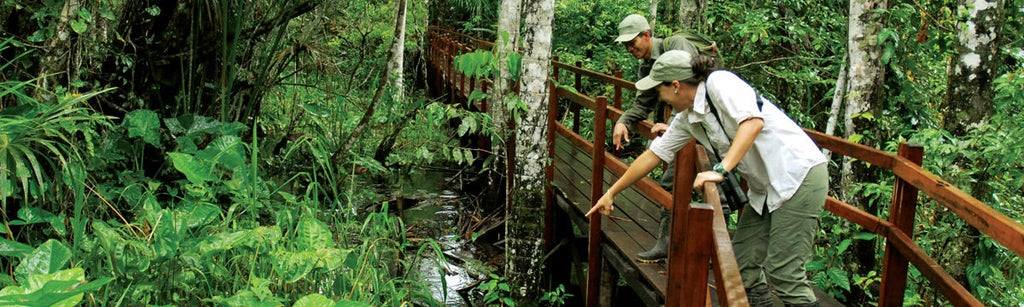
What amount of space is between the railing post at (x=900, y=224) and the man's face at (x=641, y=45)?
1.88m

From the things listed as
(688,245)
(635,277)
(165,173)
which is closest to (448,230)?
(165,173)

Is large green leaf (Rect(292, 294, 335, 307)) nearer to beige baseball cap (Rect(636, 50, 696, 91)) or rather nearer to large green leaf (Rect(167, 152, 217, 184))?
large green leaf (Rect(167, 152, 217, 184))

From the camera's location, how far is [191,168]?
384 centimetres

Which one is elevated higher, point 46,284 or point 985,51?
point 985,51

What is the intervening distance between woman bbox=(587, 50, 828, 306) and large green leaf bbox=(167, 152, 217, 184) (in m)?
2.16

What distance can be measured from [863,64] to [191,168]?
505 centimetres

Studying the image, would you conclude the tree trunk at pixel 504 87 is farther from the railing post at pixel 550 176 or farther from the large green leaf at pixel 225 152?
the large green leaf at pixel 225 152

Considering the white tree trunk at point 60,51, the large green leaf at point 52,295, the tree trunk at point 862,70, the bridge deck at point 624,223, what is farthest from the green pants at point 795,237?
the white tree trunk at point 60,51

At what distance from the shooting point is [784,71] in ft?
31.1

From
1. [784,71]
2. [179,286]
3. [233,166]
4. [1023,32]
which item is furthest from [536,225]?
[784,71]

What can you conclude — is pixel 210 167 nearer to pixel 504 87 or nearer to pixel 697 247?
pixel 697 247

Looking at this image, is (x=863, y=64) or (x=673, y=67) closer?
(x=673, y=67)

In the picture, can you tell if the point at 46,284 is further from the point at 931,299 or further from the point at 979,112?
the point at 979,112

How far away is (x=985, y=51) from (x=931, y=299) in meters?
1.81
